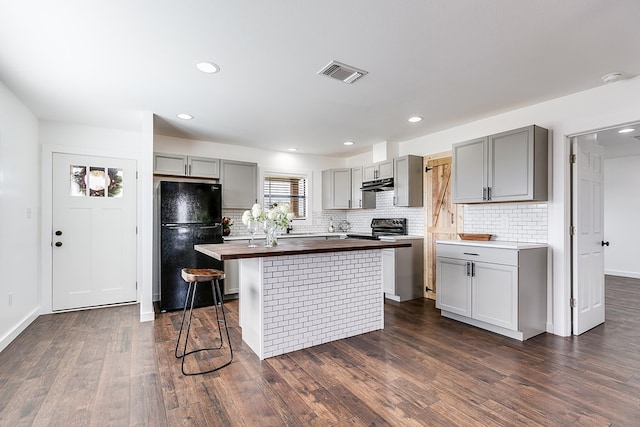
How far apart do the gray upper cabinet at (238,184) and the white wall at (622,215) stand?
7.15 metres

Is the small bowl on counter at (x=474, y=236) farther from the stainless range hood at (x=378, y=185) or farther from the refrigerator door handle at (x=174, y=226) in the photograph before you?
the refrigerator door handle at (x=174, y=226)

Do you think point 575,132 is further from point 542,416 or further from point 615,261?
point 615,261

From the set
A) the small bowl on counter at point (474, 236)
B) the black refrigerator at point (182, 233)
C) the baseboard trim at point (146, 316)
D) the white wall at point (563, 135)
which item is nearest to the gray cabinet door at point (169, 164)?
the black refrigerator at point (182, 233)

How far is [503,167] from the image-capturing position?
352cm

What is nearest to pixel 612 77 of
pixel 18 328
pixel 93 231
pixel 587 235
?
pixel 587 235

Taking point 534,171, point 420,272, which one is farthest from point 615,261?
point 534,171

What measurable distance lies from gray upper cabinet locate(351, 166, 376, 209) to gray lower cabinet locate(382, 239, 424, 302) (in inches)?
49.6

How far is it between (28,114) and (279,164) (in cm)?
342

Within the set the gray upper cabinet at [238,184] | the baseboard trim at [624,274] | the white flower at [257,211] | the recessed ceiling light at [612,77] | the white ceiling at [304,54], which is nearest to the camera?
the white ceiling at [304,54]

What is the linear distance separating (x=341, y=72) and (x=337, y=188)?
3.52m

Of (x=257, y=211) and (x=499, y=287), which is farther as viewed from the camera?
(x=499, y=287)

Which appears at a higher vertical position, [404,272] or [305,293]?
[305,293]

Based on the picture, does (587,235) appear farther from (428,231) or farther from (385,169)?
(385,169)

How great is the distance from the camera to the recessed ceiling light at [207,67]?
2.56 meters
